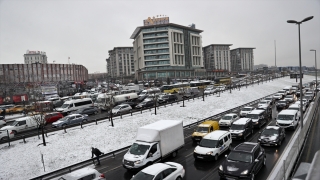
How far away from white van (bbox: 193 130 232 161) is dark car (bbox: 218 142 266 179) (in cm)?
223

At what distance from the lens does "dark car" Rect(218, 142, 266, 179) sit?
11.4 m

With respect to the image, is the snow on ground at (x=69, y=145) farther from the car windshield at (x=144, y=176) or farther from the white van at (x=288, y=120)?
the white van at (x=288, y=120)

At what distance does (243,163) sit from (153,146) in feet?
19.5

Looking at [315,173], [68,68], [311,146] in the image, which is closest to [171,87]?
[311,146]

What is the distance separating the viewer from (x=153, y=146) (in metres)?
14.8

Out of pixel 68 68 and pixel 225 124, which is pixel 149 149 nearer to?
pixel 225 124

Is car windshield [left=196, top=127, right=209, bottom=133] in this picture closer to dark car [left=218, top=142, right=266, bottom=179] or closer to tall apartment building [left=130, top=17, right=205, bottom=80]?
dark car [left=218, top=142, right=266, bottom=179]

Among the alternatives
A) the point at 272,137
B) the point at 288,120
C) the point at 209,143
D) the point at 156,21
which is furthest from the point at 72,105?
the point at 156,21

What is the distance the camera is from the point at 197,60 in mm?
142875

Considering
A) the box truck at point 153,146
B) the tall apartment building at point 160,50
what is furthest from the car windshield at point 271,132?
the tall apartment building at point 160,50

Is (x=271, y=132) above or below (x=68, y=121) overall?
above

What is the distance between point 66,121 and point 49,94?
37.6m

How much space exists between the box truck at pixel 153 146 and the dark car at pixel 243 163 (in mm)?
4643

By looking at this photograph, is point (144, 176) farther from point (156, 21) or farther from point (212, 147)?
point (156, 21)
